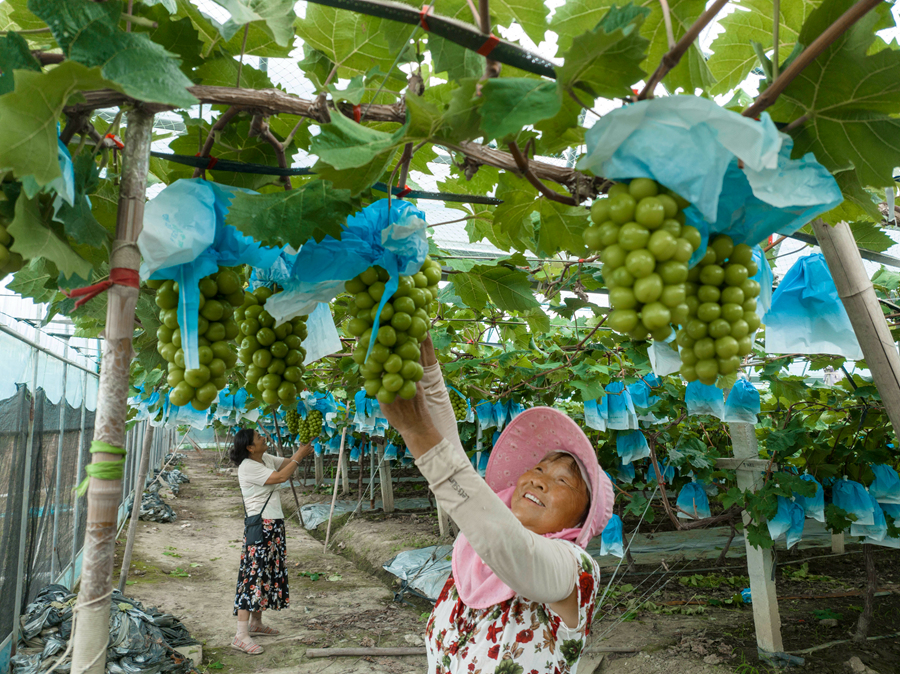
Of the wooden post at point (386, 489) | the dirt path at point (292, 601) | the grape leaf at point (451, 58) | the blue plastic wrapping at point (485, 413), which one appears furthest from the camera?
the wooden post at point (386, 489)

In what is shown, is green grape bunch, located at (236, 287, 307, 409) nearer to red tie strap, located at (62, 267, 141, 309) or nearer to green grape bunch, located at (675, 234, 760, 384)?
red tie strap, located at (62, 267, 141, 309)

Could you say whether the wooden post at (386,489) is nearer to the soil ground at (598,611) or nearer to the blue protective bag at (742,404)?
the soil ground at (598,611)

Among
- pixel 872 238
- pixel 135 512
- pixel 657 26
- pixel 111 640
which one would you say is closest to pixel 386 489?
pixel 135 512

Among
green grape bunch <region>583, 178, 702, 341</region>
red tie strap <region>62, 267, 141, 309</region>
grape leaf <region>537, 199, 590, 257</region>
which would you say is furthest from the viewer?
grape leaf <region>537, 199, 590, 257</region>

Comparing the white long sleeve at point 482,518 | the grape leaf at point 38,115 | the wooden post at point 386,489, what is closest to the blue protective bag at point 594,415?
the white long sleeve at point 482,518

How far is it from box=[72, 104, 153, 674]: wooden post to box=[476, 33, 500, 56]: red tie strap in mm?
568

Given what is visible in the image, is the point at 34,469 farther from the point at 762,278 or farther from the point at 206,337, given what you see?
the point at 762,278

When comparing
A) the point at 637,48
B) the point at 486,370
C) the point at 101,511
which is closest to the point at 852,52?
the point at 637,48

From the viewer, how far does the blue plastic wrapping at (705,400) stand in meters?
4.34

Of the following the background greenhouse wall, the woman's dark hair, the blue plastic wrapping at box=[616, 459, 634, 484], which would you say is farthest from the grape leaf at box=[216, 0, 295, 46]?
the blue plastic wrapping at box=[616, 459, 634, 484]

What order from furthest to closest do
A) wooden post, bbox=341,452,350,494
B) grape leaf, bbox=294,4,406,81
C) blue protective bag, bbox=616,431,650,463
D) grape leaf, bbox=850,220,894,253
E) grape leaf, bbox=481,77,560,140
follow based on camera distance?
1. wooden post, bbox=341,452,350,494
2. blue protective bag, bbox=616,431,650,463
3. grape leaf, bbox=850,220,894,253
4. grape leaf, bbox=294,4,406,81
5. grape leaf, bbox=481,77,560,140

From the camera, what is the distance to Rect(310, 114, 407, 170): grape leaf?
88cm

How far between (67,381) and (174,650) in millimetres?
3057

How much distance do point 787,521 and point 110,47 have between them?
5.33 meters
